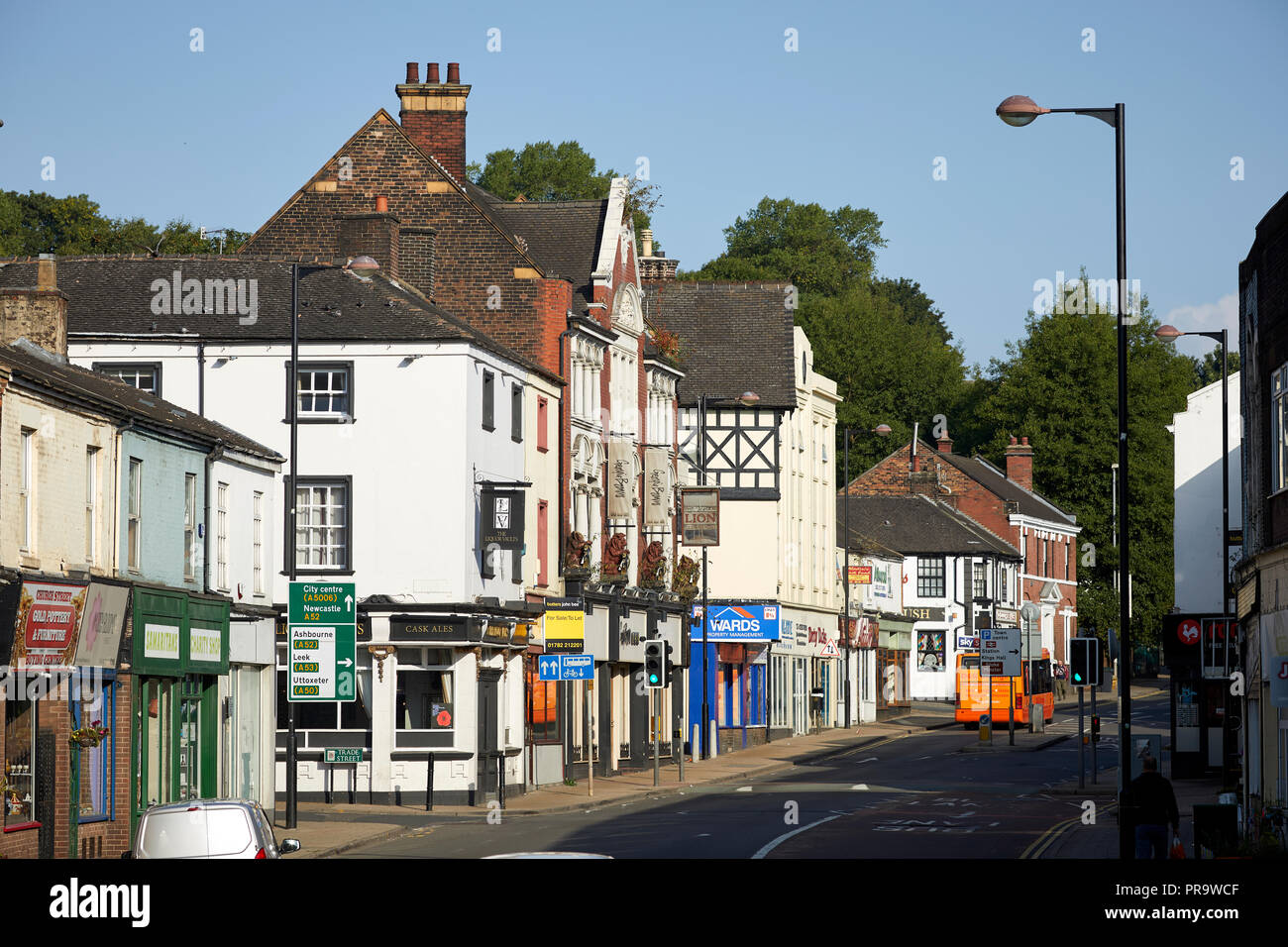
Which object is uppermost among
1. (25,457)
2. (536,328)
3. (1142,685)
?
(536,328)

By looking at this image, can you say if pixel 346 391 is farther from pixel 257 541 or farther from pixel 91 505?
pixel 91 505

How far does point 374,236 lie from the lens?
44.6 metres

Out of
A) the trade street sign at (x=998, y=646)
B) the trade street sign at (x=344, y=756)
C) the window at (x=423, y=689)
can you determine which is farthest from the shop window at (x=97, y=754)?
the trade street sign at (x=998, y=646)

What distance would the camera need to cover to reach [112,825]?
28219 millimetres

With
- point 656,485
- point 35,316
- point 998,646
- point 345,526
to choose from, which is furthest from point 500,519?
point 998,646

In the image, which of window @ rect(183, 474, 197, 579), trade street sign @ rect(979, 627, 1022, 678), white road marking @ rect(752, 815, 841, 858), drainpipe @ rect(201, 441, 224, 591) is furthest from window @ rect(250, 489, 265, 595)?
trade street sign @ rect(979, 627, 1022, 678)

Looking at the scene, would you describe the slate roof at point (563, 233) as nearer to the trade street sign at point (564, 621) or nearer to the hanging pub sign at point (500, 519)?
the trade street sign at point (564, 621)

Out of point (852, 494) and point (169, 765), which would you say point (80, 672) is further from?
point (852, 494)

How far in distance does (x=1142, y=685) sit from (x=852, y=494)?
23.2 meters

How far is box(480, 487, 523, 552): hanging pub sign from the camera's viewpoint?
40375mm

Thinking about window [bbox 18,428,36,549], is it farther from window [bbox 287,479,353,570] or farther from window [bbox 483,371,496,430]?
window [bbox 483,371,496,430]

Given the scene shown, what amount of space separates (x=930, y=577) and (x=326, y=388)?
54307 millimetres

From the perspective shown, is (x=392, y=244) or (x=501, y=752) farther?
(x=392, y=244)

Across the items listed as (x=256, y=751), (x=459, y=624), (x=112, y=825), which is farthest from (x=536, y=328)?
(x=112, y=825)
